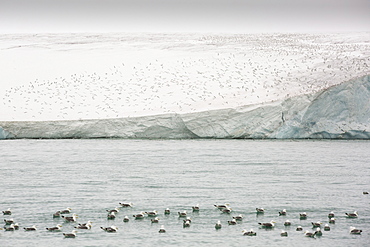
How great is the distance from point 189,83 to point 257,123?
33.4 ft

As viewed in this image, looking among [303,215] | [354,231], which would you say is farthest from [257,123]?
[354,231]

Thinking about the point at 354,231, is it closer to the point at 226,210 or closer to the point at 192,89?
the point at 226,210

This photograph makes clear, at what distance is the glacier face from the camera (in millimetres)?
40969

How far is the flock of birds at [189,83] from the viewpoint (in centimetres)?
4438

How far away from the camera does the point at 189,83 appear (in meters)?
49.7

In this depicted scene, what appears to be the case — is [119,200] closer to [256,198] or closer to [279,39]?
[256,198]

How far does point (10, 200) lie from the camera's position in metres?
24.3

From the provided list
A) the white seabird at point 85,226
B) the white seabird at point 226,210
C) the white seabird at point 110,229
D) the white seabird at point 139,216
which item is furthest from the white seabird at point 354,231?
the white seabird at point 85,226

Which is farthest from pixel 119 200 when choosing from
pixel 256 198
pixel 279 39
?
pixel 279 39

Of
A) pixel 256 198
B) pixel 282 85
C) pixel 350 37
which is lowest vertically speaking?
pixel 256 198

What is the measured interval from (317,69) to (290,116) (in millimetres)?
11096

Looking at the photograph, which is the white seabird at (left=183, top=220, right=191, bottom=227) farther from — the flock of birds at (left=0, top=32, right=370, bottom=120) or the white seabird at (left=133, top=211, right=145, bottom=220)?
the flock of birds at (left=0, top=32, right=370, bottom=120)

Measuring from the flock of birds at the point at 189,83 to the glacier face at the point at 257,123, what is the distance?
131cm

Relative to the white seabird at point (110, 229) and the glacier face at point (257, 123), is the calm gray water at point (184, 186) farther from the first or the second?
the glacier face at point (257, 123)
